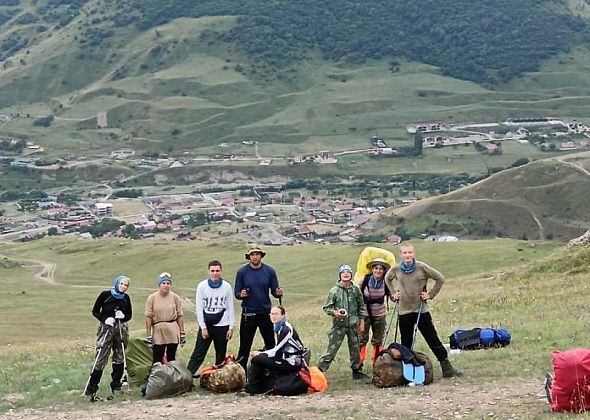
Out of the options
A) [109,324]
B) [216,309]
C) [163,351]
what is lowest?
[163,351]

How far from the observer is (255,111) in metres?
199

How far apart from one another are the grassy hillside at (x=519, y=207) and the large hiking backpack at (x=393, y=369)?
7202 cm

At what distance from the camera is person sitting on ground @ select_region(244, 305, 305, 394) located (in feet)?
47.6

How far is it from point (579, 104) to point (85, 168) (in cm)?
12090

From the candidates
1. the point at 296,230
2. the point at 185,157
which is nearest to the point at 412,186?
the point at 296,230

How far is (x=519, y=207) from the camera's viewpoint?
8931 cm

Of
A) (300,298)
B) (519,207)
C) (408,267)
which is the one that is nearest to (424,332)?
(408,267)

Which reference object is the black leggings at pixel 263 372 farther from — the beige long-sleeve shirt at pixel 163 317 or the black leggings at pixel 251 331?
the beige long-sleeve shirt at pixel 163 317

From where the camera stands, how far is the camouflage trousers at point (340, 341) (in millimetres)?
15531

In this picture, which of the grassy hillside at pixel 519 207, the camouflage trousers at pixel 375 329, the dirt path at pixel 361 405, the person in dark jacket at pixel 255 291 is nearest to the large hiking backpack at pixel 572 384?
the dirt path at pixel 361 405

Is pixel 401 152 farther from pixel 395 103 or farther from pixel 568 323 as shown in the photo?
pixel 568 323

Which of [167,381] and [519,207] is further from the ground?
[519,207]

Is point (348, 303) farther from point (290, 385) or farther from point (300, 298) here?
point (300, 298)

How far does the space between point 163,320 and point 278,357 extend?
8.91 feet
